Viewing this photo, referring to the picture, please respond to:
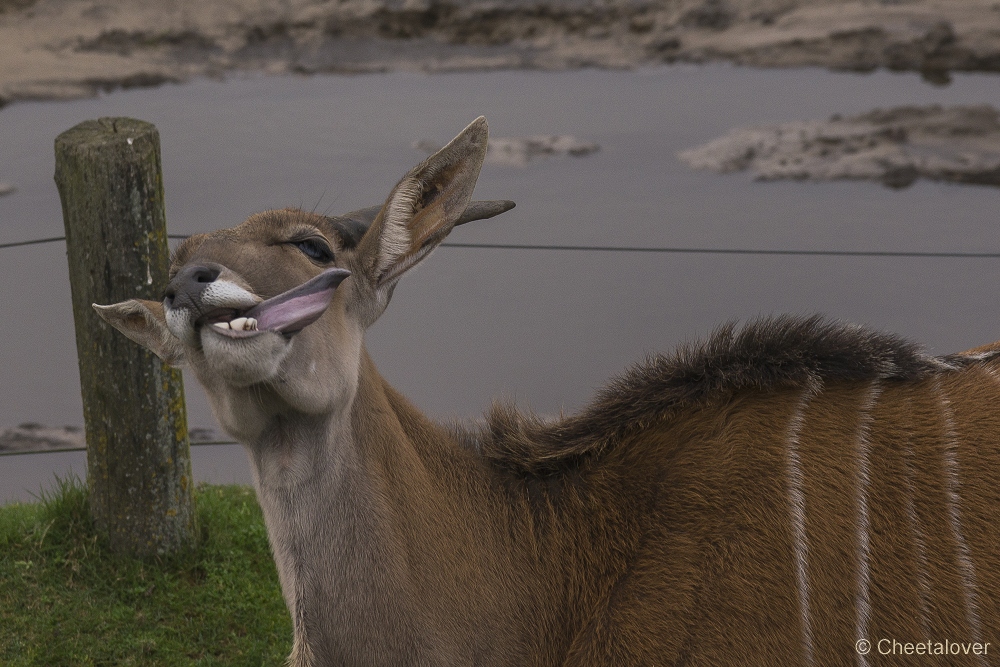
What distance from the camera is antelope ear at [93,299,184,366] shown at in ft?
7.74

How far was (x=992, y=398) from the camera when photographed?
2385mm

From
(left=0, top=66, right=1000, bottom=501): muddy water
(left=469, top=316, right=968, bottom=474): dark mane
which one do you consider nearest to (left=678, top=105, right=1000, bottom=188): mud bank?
(left=0, top=66, right=1000, bottom=501): muddy water

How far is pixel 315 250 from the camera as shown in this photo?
2256mm

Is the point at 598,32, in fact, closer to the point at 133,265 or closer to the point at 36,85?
the point at 36,85

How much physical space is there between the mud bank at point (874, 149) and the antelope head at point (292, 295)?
15.4 ft

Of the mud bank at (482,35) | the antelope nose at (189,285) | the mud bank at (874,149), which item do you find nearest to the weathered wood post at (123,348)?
the antelope nose at (189,285)

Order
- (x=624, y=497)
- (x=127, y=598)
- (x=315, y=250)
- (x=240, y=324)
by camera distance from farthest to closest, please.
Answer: (x=127, y=598) < (x=624, y=497) < (x=315, y=250) < (x=240, y=324)

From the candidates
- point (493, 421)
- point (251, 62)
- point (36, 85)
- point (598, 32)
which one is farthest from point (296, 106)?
point (493, 421)

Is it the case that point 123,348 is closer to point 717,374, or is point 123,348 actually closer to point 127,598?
point 127,598

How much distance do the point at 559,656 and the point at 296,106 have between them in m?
5.14

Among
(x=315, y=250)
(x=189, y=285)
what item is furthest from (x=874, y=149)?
(x=189, y=285)

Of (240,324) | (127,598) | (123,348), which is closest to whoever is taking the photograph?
(240,324)

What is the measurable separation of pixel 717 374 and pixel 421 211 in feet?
2.29

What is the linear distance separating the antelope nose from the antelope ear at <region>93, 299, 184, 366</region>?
1.17ft
